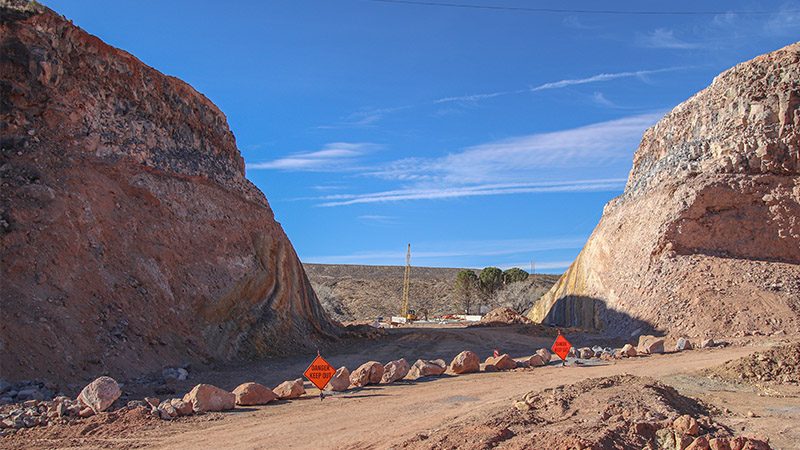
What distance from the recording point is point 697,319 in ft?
66.7

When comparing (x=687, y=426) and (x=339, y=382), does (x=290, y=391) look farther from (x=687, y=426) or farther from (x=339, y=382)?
(x=687, y=426)

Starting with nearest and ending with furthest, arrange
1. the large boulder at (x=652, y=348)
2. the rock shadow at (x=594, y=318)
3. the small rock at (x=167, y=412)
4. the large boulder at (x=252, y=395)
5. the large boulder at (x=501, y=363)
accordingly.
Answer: the small rock at (x=167, y=412), the large boulder at (x=252, y=395), the large boulder at (x=501, y=363), the large boulder at (x=652, y=348), the rock shadow at (x=594, y=318)

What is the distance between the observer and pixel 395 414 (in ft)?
31.6

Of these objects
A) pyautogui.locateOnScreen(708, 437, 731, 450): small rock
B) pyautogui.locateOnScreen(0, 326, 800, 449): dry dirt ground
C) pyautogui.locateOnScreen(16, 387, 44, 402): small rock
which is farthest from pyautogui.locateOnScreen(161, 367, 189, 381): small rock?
pyautogui.locateOnScreen(708, 437, 731, 450): small rock

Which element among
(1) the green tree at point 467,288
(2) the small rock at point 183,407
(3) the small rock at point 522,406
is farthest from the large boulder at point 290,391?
(1) the green tree at point 467,288

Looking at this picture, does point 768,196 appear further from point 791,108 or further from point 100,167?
point 100,167

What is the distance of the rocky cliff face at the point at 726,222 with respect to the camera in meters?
20.6

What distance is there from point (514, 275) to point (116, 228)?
48461 mm

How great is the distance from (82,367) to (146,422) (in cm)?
494

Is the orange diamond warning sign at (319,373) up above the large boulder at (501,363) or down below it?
above

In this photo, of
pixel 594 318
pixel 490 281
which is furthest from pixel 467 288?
pixel 594 318

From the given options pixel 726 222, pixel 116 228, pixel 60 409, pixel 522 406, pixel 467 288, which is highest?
pixel 726 222

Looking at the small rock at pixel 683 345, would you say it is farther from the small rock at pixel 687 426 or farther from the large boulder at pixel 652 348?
the small rock at pixel 687 426

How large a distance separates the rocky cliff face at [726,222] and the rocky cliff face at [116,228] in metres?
11.4
